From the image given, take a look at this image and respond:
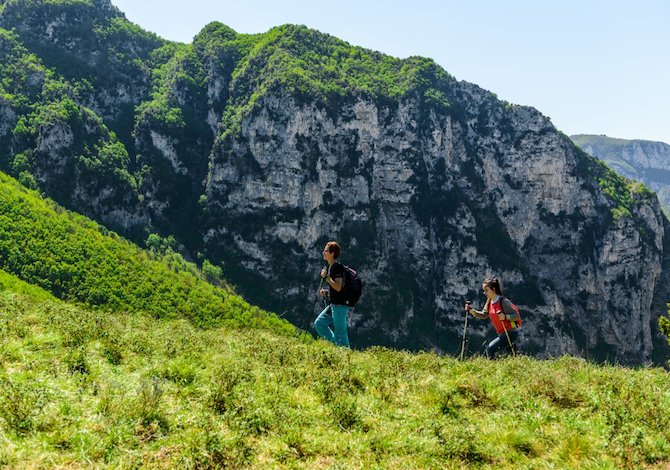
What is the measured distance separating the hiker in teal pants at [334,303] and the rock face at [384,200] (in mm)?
132549

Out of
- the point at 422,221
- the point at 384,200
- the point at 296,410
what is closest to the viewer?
the point at 296,410

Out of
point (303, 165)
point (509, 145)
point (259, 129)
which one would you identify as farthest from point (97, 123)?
point (509, 145)

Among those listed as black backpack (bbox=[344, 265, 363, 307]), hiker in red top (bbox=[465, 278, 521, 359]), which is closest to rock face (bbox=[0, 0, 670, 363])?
hiker in red top (bbox=[465, 278, 521, 359])

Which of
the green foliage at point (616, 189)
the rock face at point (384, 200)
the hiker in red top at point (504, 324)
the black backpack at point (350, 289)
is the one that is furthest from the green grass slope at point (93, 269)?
the green foliage at point (616, 189)

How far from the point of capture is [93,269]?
96.9 metres

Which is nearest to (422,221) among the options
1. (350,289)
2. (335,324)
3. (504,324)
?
(504,324)

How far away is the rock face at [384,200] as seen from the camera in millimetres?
142500

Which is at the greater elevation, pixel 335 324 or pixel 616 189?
pixel 616 189

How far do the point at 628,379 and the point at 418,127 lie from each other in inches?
6118

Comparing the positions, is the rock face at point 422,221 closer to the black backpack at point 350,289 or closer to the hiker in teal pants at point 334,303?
the hiker in teal pants at point 334,303

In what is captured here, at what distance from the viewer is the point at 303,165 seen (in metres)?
150

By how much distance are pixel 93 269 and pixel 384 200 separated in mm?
93411

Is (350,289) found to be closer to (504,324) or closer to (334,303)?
(334,303)

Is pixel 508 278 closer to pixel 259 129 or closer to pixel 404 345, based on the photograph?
pixel 404 345
